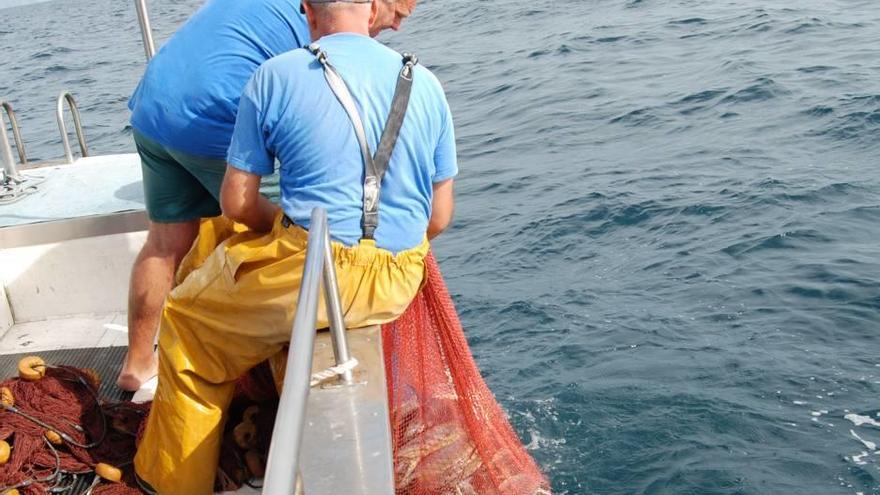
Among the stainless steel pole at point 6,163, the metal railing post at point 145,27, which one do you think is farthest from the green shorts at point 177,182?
the stainless steel pole at point 6,163

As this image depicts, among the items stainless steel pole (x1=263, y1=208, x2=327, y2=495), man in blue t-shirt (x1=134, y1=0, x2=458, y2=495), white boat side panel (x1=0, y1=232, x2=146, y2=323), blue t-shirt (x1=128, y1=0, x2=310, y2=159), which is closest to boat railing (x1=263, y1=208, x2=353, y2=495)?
stainless steel pole (x1=263, y1=208, x2=327, y2=495)

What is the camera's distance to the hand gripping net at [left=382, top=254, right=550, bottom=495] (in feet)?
11.6

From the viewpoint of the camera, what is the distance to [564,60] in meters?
16.0

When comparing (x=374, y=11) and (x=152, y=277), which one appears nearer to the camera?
(x=374, y=11)

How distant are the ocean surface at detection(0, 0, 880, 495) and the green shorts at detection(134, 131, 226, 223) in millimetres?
2197

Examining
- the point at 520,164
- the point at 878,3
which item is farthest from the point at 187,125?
the point at 878,3

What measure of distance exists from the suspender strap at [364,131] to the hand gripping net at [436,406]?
0.56 metres

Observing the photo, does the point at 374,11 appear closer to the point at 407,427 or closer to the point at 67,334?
the point at 407,427

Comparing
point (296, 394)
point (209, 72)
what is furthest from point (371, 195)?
point (296, 394)

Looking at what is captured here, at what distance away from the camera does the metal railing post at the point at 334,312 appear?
276 centimetres

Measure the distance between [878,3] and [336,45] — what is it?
15.2 m

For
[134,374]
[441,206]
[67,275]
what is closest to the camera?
[441,206]

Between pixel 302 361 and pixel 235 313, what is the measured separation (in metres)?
1.44

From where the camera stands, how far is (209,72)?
375 centimetres
